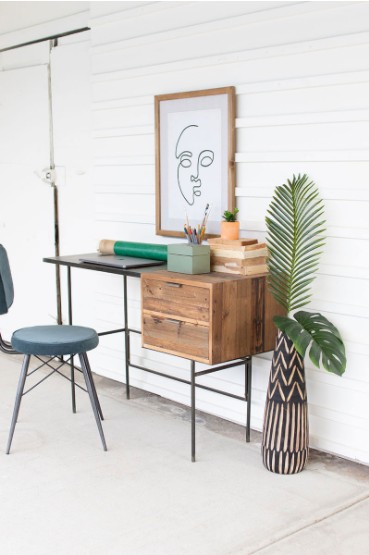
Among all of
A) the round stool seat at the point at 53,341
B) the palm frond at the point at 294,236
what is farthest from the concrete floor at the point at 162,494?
the palm frond at the point at 294,236

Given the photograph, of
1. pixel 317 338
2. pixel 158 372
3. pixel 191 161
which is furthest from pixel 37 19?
pixel 317 338

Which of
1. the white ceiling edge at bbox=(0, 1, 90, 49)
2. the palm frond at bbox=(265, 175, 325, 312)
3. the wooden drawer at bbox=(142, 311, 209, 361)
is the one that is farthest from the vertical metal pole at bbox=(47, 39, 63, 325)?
the palm frond at bbox=(265, 175, 325, 312)

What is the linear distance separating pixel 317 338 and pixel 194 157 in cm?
127

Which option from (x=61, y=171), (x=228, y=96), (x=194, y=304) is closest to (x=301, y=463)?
(x=194, y=304)

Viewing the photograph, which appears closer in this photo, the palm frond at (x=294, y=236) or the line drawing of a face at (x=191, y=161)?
the palm frond at (x=294, y=236)

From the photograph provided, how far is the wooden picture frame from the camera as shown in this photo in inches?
149

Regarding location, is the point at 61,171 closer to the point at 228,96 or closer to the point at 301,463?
the point at 228,96

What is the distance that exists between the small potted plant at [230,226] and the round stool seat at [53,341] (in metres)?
0.81

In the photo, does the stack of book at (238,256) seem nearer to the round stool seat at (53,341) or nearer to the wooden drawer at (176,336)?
the wooden drawer at (176,336)

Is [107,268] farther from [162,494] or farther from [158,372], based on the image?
[162,494]

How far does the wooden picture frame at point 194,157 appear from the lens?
12.5 ft

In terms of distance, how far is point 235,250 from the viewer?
3.44 m

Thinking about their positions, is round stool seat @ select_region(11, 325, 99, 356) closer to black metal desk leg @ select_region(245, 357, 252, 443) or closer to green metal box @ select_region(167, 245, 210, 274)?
green metal box @ select_region(167, 245, 210, 274)

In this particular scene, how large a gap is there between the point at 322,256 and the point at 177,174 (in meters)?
1.04
